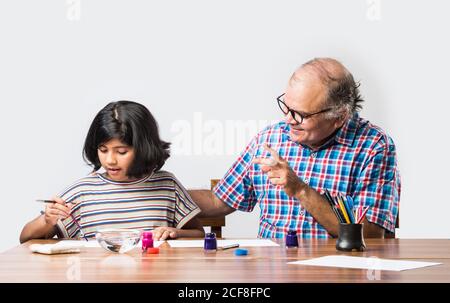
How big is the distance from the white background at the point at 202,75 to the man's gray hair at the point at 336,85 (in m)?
0.81

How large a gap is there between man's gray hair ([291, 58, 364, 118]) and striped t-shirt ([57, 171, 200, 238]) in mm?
664

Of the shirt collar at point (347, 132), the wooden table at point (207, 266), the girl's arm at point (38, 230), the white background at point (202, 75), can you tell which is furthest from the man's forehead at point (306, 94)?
the girl's arm at point (38, 230)

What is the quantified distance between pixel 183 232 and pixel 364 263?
3.01 ft

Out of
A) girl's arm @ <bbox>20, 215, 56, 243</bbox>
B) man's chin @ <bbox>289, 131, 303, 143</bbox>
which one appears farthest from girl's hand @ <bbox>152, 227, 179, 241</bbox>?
man's chin @ <bbox>289, 131, 303, 143</bbox>

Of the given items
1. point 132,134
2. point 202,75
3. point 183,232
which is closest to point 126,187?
point 132,134

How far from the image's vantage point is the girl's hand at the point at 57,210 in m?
2.38

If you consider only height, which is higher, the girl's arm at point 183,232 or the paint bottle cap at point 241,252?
the paint bottle cap at point 241,252

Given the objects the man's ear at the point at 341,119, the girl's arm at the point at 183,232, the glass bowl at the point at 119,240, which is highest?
the man's ear at the point at 341,119

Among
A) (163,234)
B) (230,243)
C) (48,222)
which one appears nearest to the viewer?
(230,243)

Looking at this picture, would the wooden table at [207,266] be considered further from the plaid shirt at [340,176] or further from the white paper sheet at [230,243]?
the plaid shirt at [340,176]

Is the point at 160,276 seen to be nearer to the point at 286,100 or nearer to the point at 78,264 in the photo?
the point at 78,264

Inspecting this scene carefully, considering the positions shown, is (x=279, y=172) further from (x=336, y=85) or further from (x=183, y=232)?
(x=336, y=85)

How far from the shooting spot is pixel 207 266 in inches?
67.8

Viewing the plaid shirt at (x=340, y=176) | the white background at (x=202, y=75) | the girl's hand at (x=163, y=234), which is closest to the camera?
the girl's hand at (x=163, y=234)
